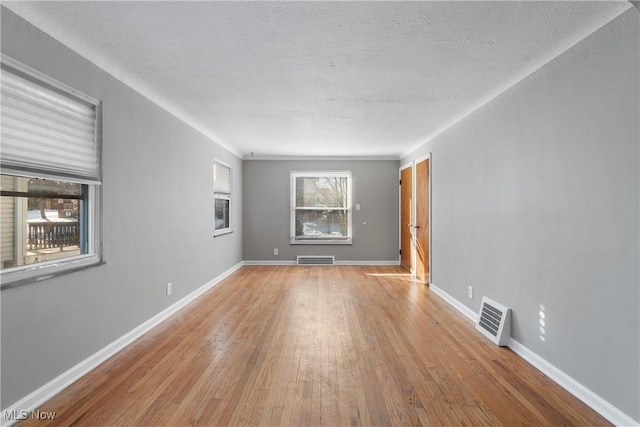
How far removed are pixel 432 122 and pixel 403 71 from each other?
173 centimetres

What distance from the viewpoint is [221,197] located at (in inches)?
229

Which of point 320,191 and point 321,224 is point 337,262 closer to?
point 321,224

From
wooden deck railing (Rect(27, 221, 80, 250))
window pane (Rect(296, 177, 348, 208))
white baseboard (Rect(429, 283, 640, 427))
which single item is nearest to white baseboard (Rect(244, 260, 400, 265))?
window pane (Rect(296, 177, 348, 208))

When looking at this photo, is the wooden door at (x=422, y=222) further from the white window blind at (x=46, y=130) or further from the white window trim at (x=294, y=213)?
the white window blind at (x=46, y=130)

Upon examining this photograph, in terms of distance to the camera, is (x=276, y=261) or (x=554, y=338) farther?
(x=276, y=261)

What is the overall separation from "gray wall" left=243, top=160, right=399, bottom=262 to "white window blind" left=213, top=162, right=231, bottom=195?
0.96m

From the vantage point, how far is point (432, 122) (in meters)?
4.32

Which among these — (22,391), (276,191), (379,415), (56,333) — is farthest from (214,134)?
(379,415)

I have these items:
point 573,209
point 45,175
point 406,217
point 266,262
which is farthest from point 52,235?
point 406,217

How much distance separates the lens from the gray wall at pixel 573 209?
1.87 meters

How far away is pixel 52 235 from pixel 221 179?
144 inches

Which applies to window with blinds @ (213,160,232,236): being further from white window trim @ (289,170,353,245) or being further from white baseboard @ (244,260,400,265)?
white window trim @ (289,170,353,245)

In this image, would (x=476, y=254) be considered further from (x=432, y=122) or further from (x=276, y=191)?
(x=276, y=191)

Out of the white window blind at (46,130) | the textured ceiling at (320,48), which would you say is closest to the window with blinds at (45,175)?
the white window blind at (46,130)
